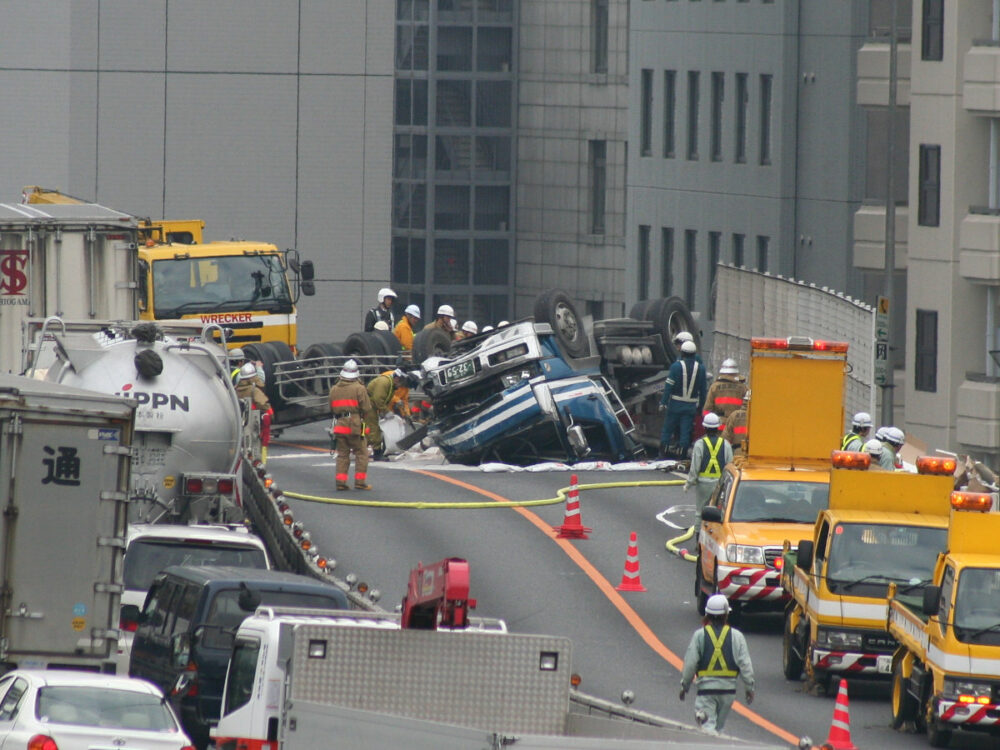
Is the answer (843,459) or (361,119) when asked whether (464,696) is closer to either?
(843,459)

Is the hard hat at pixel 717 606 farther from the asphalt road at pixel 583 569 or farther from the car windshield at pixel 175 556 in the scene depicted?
the car windshield at pixel 175 556

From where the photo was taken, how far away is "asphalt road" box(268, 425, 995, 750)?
788 inches

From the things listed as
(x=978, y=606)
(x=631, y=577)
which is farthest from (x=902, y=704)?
(x=631, y=577)

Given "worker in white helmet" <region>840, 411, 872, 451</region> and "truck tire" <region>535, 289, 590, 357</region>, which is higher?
"truck tire" <region>535, 289, 590, 357</region>

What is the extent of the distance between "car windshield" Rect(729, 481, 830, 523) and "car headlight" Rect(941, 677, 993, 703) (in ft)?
17.6

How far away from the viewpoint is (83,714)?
14.5 metres

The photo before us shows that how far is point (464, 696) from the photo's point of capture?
1276 centimetres

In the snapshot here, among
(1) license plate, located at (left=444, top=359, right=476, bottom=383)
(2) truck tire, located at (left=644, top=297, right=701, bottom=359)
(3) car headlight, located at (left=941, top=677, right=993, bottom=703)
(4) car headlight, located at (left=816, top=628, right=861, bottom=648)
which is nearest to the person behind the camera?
(3) car headlight, located at (left=941, top=677, right=993, bottom=703)

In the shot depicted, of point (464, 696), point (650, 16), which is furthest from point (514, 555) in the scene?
point (650, 16)

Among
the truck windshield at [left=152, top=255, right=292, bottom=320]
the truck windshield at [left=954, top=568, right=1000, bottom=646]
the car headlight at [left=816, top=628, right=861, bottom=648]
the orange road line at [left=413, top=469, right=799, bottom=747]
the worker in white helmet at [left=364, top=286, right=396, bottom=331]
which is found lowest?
the orange road line at [left=413, top=469, right=799, bottom=747]

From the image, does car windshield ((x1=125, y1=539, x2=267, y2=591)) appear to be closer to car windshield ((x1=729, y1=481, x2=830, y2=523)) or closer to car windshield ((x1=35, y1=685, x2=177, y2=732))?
car windshield ((x1=35, y1=685, x2=177, y2=732))

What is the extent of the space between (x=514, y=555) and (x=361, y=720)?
14640 millimetres

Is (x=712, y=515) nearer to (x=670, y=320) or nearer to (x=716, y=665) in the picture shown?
(x=716, y=665)

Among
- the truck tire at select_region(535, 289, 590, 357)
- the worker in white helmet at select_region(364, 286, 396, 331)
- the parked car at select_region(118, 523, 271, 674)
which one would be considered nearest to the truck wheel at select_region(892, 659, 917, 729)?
the parked car at select_region(118, 523, 271, 674)
